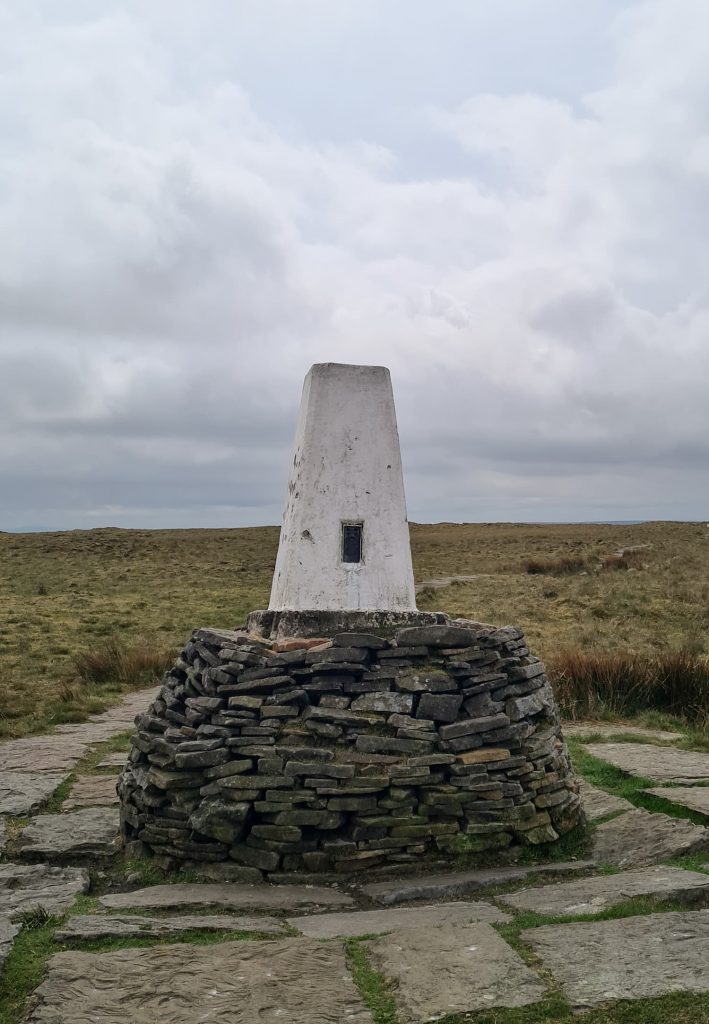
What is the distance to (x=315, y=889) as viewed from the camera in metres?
5.39

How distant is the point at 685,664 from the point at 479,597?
1120 cm

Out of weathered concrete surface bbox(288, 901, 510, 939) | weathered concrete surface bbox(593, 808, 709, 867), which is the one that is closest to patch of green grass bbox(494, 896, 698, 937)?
weathered concrete surface bbox(288, 901, 510, 939)

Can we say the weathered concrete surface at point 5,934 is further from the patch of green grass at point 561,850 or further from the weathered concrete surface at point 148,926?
the patch of green grass at point 561,850

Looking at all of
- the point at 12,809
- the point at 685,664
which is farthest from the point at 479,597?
the point at 12,809

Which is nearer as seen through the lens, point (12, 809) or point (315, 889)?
point (315, 889)

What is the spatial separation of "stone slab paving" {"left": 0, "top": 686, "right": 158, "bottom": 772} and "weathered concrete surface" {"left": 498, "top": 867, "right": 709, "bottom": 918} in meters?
5.39

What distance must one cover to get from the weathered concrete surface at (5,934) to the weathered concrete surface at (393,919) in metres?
1.50

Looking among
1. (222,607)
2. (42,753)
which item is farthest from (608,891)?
(222,607)

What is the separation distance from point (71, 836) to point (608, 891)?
159 inches

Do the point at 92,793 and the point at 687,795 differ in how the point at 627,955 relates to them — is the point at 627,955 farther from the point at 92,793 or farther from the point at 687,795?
the point at 92,793

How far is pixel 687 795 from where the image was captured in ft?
22.3

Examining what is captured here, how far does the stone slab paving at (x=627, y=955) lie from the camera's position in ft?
12.2

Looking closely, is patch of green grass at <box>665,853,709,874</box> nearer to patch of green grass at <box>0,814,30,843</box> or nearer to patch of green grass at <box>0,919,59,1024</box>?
patch of green grass at <box>0,919,59,1024</box>

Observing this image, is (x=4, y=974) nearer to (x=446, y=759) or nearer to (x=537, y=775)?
(x=446, y=759)
